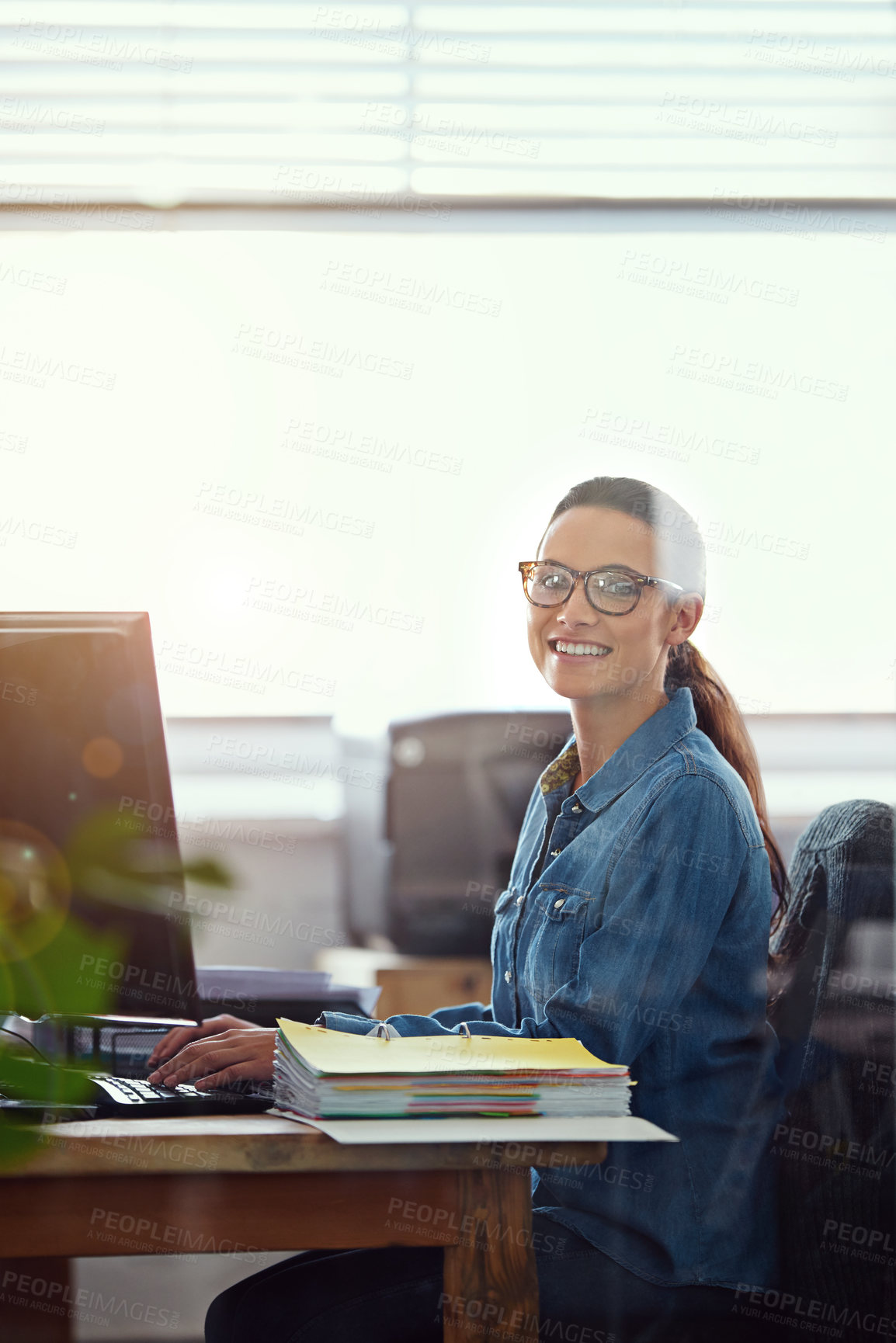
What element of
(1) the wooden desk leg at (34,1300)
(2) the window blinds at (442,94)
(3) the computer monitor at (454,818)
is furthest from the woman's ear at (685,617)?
(2) the window blinds at (442,94)

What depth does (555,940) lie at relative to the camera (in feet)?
4.07

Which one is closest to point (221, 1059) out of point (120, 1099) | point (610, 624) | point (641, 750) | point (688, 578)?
point (120, 1099)

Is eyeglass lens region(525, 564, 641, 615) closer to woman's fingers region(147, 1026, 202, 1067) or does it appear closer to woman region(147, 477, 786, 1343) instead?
woman region(147, 477, 786, 1343)

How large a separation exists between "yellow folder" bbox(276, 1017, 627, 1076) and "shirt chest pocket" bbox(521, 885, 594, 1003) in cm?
23

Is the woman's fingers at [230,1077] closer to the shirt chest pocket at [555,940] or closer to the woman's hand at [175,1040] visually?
the woman's hand at [175,1040]

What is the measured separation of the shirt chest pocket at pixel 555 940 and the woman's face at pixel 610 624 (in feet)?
0.92

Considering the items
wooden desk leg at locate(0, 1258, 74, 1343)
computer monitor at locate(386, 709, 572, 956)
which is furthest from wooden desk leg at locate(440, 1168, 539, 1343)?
computer monitor at locate(386, 709, 572, 956)

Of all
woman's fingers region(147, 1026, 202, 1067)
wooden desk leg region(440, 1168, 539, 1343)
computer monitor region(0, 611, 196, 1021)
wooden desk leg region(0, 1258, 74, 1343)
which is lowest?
wooden desk leg region(0, 1258, 74, 1343)

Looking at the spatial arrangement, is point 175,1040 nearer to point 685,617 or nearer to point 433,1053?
point 433,1053

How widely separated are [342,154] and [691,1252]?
306 centimetres

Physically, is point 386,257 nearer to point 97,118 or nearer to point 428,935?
point 97,118

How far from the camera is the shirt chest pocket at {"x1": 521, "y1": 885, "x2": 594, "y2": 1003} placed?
3.98 ft

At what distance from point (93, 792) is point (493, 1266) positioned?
55cm

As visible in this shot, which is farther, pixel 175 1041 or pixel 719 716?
pixel 719 716
